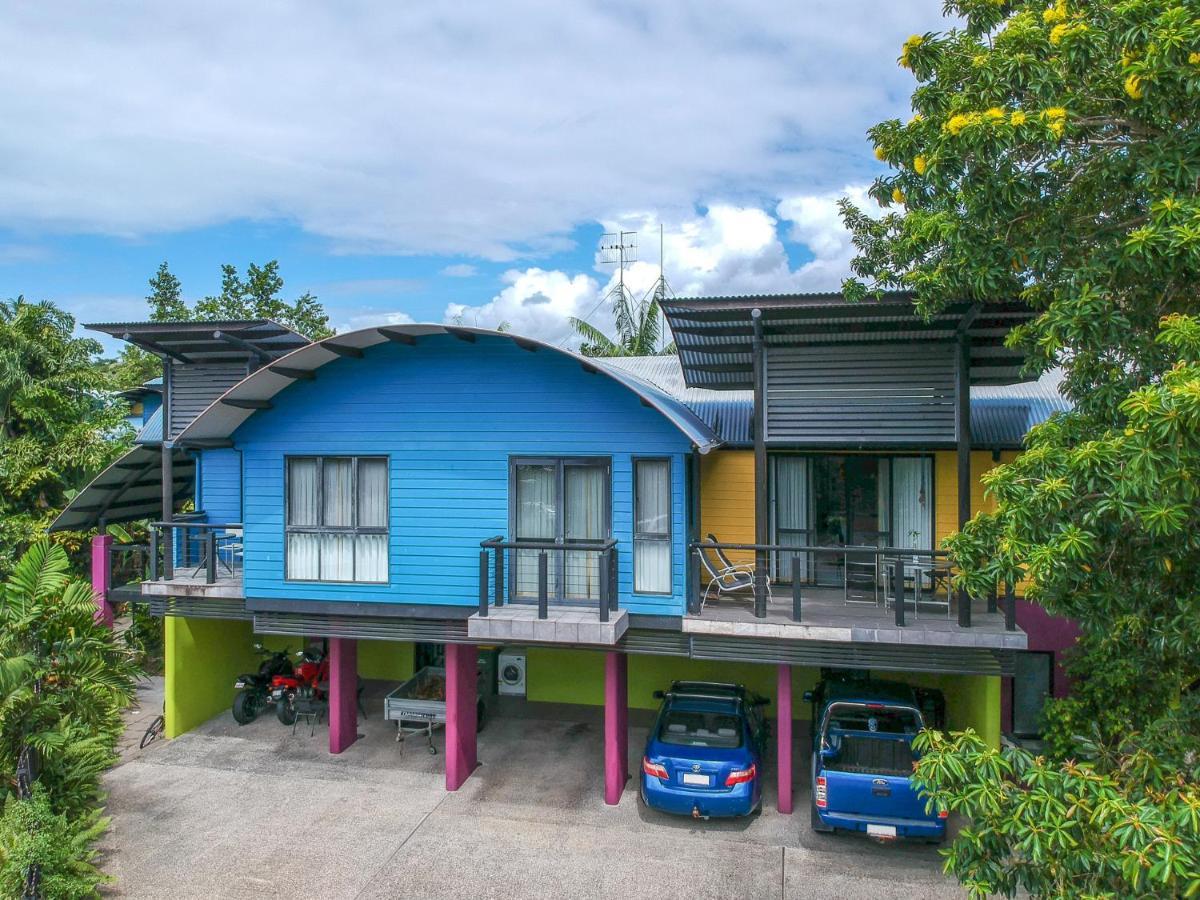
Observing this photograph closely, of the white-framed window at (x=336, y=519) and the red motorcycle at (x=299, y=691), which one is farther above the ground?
the white-framed window at (x=336, y=519)

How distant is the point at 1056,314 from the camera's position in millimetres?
6402

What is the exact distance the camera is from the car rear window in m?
10.5

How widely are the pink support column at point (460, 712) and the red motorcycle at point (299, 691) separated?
360 centimetres

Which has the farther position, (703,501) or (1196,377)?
(703,501)

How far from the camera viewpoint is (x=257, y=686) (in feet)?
47.0

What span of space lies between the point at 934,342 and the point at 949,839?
6.36m

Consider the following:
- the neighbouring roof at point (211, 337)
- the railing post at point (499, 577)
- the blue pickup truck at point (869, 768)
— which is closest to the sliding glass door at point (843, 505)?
the blue pickup truck at point (869, 768)

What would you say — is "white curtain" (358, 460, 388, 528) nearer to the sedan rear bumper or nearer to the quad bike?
the quad bike

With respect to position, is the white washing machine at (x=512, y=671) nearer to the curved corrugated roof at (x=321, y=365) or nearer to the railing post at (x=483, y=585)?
the railing post at (x=483, y=585)

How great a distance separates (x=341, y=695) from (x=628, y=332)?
73.3 feet

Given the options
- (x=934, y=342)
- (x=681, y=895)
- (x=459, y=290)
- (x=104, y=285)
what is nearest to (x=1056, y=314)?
(x=934, y=342)

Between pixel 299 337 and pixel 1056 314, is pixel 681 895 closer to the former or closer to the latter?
pixel 1056 314

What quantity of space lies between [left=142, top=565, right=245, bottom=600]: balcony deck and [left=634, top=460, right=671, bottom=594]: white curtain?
20.4 feet

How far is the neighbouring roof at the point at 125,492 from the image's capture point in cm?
1521
